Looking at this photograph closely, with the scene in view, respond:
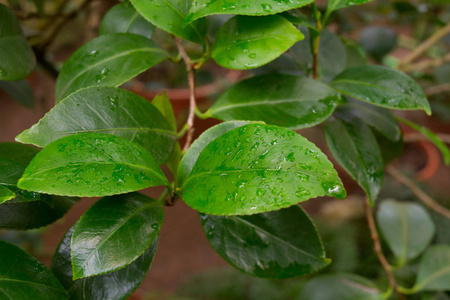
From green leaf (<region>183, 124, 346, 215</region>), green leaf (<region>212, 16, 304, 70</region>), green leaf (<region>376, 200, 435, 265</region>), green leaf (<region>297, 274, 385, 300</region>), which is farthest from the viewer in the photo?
green leaf (<region>376, 200, 435, 265</region>)

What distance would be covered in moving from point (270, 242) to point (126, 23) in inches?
14.9

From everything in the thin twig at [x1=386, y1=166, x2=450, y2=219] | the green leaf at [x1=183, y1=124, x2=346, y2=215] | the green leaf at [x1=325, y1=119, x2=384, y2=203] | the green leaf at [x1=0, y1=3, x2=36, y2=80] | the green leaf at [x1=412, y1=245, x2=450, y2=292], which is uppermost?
the green leaf at [x1=0, y1=3, x2=36, y2=80]

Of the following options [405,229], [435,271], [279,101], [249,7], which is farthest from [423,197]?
[249,7]

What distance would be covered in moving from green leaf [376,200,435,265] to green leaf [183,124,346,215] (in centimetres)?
72

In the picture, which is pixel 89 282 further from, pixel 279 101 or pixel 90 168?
pixel 279 101

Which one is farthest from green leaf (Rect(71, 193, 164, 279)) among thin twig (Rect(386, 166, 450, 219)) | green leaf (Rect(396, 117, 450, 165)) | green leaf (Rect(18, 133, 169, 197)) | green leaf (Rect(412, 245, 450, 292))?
thin twig (Rect(386, 166, 450, 219))

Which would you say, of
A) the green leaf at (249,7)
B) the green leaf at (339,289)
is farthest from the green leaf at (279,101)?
the green leaf at (339,289)

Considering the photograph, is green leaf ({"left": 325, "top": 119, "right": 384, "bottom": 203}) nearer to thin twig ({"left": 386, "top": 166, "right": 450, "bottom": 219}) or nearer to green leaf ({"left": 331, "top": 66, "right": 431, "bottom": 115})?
green leaf ({"left": 331, "top": 66, "right": 431, "bottom": 115})

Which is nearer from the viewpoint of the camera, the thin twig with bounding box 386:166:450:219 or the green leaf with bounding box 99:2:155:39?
the green leaf with bounding box 99:2:155:39

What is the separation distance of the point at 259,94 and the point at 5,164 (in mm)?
297

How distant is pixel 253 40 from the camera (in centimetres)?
42

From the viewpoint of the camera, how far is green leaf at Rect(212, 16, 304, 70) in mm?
396

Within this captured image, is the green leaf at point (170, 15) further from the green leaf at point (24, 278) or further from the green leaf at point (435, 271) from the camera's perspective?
the green leaf at point (435, 271)

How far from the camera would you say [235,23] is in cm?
44
